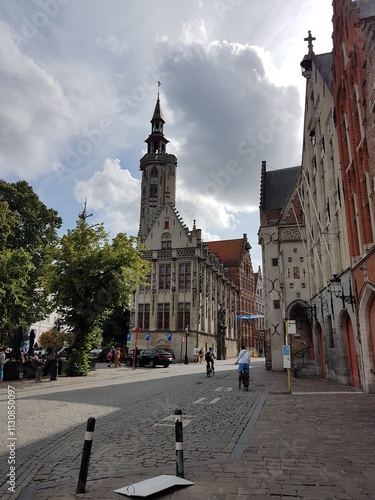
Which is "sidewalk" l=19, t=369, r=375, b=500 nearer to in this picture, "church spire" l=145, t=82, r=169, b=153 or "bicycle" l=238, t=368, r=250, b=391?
"bicycle" l=238, t=368, r=250, b=391

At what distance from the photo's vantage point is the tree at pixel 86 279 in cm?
2169

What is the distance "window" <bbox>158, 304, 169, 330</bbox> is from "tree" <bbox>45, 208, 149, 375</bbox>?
24777 mm

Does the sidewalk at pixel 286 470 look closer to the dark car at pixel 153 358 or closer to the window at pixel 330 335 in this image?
the window at pixel 330 335

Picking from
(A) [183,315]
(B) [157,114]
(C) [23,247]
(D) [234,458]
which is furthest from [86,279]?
(B) [157,114]

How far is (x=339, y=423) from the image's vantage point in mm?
8195

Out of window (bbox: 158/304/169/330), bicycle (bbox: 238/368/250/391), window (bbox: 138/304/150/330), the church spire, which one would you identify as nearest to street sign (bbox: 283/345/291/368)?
bicycle (bbox: 238/368/250/391)

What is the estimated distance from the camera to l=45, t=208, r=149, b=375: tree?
21.7m

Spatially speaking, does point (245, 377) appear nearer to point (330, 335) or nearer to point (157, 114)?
point (330, 335)

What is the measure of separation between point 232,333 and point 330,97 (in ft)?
164

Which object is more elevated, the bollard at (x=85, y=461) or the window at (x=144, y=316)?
the window at (x=144, y=316)

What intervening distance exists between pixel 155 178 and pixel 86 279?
44.3m

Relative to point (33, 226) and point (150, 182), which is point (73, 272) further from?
point (150, 182)

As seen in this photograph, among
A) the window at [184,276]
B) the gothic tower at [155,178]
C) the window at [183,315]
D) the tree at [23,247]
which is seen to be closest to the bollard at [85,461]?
the tree at [23,247]

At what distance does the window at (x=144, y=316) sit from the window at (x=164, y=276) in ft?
10.3
